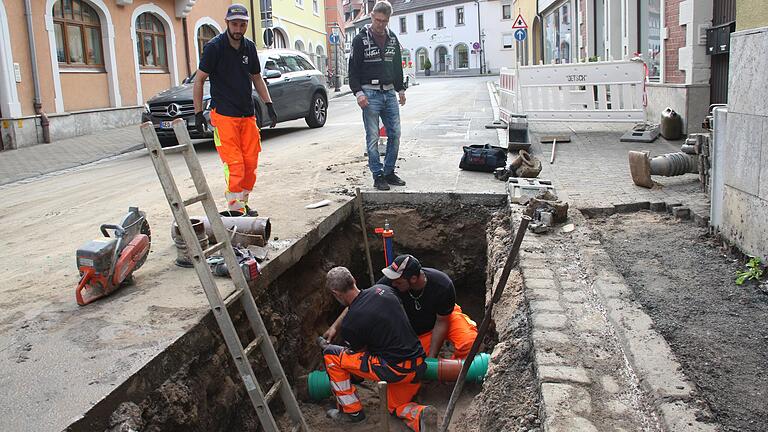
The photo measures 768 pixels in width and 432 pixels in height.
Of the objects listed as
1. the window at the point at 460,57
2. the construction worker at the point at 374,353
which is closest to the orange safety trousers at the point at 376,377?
the construction worker at the point at 374,353

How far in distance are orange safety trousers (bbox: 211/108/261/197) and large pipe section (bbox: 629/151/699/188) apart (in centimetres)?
399

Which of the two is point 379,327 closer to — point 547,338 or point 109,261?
point 547,338

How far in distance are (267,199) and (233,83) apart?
1.68 metres

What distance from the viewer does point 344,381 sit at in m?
5.31

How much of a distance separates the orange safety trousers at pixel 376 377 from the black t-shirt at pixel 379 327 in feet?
0.23

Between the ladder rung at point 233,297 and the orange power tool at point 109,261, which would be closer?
the ladder rung at point 233,297

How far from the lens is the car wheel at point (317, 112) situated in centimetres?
1508

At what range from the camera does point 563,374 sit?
343 cm

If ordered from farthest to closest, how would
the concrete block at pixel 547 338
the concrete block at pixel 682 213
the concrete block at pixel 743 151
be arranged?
the concrete block at pixel 682 213
the concrete block at pixel 743 151
the concrete block at pixel 547 338

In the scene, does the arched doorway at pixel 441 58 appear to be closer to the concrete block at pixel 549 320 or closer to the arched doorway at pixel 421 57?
the arched doorway at pixel 421 57

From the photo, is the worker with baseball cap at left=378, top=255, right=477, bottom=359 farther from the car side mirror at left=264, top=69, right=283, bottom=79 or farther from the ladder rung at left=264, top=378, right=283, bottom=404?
the car side mirror at left=264, top=69, right=283, bottom=79

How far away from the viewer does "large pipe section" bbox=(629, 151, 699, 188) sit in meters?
7.19

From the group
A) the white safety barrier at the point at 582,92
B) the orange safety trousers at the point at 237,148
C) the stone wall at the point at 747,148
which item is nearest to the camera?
the stone wall at the point at 747,148

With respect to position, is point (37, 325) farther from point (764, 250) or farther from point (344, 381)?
point (764, 250)
